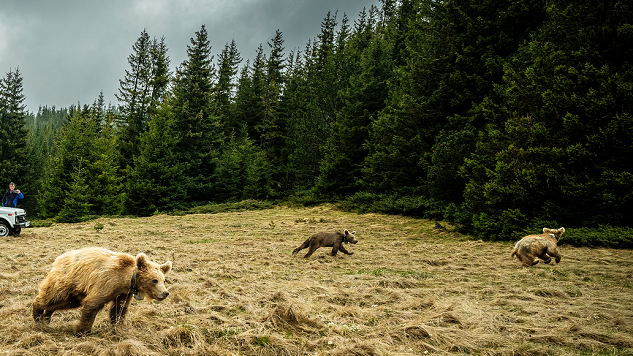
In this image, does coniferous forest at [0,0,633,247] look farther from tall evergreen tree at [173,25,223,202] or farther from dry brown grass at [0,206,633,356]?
dry brown grass at [0,206,633,356]

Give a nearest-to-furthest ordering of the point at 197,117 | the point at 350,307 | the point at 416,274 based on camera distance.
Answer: the point at 350,307 < the point at 416,274 < the point at 197,117

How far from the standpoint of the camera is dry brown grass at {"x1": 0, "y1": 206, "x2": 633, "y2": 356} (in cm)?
407

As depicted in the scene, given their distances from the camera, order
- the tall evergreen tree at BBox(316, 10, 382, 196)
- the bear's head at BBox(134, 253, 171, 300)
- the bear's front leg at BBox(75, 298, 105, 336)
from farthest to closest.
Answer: the tall evergreen tree at BBox(316, 10, 382, 196)
the bear's head at BBox(134, 253, 171, 300)
the bear's front leg at BBox(75, 298, 105, 336)

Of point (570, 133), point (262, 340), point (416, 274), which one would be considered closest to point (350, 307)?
point (262, 340)

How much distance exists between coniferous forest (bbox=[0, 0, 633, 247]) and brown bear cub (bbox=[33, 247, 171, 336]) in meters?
13.1

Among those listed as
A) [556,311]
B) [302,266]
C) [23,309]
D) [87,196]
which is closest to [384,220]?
[302,266]

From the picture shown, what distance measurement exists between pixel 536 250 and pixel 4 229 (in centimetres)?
1880

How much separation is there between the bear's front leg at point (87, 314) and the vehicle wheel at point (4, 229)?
13234 mm

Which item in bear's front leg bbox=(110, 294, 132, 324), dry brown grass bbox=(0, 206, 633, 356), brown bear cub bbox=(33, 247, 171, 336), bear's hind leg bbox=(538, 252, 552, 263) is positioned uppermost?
brown bear cub bbox=(33, 247, 171, 336)

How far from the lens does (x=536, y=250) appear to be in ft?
29.4

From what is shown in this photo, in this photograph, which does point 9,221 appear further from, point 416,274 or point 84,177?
point 84,177

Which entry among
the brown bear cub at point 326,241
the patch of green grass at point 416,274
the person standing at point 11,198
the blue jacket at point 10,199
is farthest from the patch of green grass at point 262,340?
the blue jacket at point 10,199

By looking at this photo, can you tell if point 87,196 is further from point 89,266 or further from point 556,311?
point 556,311

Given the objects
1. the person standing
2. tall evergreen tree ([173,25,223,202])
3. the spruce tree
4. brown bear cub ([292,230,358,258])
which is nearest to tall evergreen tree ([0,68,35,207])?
the spruce tree
